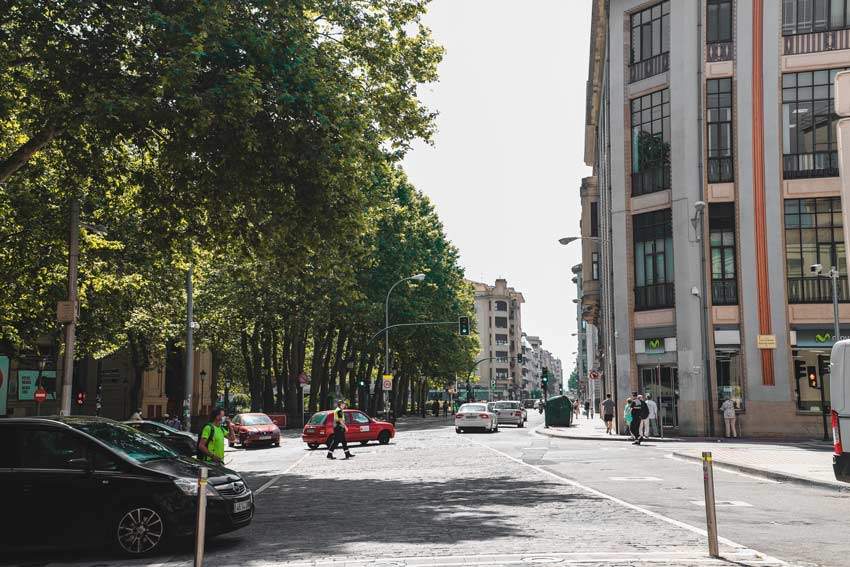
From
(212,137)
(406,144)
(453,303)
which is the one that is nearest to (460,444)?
(406,144)

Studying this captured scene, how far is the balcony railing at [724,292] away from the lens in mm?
34875

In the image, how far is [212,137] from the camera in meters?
17.0

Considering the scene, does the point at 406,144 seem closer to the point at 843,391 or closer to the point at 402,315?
the point at 843,391

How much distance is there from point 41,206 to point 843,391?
20.1 m

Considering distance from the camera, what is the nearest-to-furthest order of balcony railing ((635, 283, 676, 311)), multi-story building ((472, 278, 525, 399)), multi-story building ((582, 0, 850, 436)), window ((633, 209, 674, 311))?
1. multi-story building ((582, 0, 850, 436))
2. balcony railing ((635, 283, 676, 311))
3. window ((633, 209, 674, 311))
4. multi-story building ((472, 278, 525, 399))

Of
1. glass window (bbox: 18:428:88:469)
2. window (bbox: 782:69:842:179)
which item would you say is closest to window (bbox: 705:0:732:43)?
window (bbox: 782:69:842:179)

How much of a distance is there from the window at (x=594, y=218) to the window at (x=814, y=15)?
25452 mm

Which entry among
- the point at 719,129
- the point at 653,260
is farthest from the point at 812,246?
the point at 653,260

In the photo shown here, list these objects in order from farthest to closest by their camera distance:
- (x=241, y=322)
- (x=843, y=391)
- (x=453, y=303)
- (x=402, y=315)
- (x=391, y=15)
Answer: (x=453, y=303)
(x=402, y=315)
(x=241, y=322)
(x=391, y=15)
(x=843, y=391)

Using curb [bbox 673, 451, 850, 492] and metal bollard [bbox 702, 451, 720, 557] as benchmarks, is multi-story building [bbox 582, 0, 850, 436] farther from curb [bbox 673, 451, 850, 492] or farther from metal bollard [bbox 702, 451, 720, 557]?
metal bollard [bbox 702, 451, 720, 557]

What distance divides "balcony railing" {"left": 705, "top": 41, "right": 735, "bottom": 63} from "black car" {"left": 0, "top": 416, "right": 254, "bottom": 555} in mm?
30858

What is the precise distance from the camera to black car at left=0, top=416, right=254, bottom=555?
9641mm

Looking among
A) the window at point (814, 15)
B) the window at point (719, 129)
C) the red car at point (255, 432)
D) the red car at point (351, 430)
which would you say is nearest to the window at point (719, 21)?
the window at point (719, 129)

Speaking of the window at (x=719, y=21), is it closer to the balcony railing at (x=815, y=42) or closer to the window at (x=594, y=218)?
the balcony railing at (x=815, y=42)
